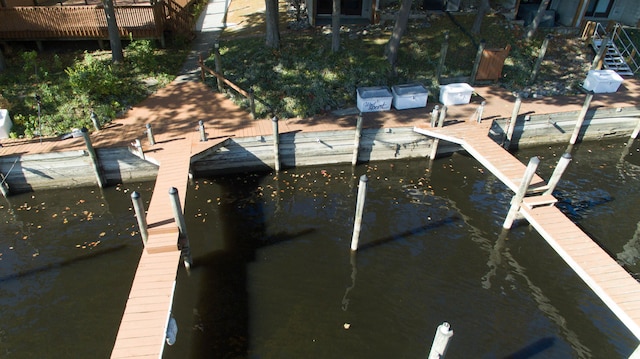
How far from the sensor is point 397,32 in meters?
20.3

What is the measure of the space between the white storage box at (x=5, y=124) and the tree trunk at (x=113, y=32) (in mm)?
5956

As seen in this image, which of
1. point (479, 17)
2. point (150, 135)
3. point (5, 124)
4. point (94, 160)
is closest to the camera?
point (94, 160)

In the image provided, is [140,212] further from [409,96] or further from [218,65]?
[409,96]

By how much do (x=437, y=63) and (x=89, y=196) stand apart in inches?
714

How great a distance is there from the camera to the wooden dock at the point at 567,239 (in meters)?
10.6

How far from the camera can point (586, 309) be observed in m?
12.1

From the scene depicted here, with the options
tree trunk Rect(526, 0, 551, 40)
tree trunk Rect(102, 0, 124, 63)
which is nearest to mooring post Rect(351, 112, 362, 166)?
tree trunk Rect(102, 0, 124, 63)

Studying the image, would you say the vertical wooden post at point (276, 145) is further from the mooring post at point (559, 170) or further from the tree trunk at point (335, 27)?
the mooring post at point (559, 170)

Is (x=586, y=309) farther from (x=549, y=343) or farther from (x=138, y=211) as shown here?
(x=138, y=211)

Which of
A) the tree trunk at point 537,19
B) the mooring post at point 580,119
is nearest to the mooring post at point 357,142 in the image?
the mooring post at point 580,119

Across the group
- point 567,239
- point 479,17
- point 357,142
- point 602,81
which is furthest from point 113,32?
point 602,81

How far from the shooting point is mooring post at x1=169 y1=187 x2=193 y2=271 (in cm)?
1144

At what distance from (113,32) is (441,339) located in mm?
20777

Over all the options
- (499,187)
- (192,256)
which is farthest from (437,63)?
(192,256)
